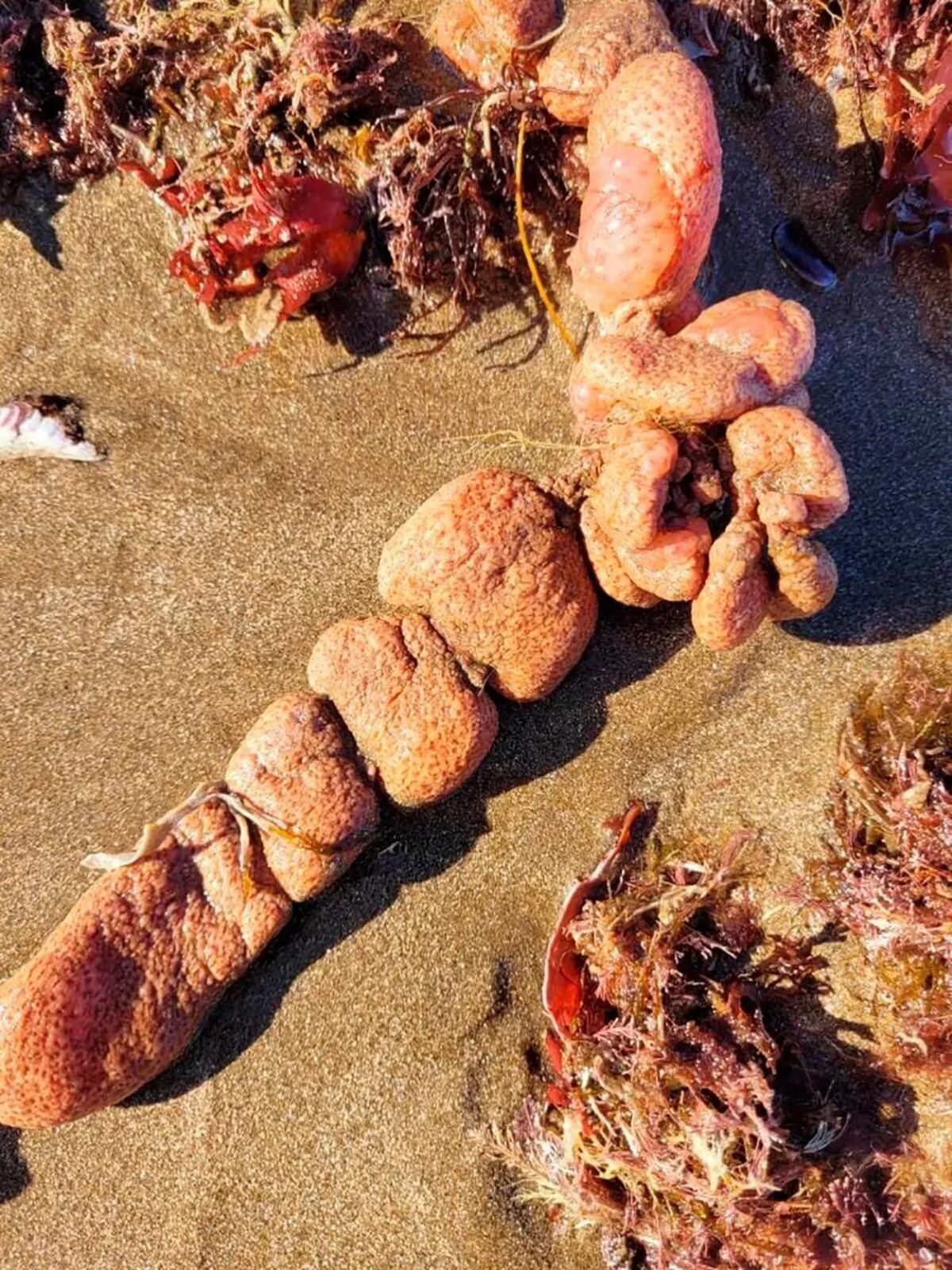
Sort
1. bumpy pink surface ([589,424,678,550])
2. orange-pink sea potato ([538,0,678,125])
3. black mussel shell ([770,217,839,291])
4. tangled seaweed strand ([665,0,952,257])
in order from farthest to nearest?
black mussel shell ([770,217,839,291]), tangled seaweed strand ([665,0,952,257]), orange-pink sea potato ([538,0,678,125]), bumpy pink surface ([589,424,678,550])

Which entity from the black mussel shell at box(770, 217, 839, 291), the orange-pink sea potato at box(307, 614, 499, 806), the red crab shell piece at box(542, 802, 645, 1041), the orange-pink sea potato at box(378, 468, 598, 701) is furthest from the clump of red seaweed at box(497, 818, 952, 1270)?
the black mussel shell at box(770, 217, 839, 291)

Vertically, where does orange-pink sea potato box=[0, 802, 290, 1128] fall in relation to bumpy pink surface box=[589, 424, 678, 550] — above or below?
below

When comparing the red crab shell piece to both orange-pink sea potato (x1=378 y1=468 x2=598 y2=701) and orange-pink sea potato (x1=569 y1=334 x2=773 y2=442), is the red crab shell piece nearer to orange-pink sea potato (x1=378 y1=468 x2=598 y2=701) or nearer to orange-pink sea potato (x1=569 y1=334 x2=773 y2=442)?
orange-pink sea potato (x1=378 y1=468 x2=598 y2=701)

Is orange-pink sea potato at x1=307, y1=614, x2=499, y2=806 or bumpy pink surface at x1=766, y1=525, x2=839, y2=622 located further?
orange-pink sea potato at x1=307, y1=614, x2=499, y2=806

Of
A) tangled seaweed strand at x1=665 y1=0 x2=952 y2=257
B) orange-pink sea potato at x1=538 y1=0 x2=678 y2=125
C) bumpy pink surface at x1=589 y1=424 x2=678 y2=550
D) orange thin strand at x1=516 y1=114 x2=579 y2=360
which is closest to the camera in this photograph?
bumpy pink surface at x1=589 y1=424 x2=678 y2=550

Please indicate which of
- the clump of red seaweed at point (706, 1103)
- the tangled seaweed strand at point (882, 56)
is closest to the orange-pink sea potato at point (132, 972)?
the clump of red seaweed at point (706, 1103)

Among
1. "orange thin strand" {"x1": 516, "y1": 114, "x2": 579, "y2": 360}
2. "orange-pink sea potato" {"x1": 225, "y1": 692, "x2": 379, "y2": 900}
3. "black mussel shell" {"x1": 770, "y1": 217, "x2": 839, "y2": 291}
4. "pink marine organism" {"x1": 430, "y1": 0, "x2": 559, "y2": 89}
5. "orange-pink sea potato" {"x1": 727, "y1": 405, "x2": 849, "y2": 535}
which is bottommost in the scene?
"orange-pink sea potato" {"x1": 225, "y1": 692, "x2": 379, "y2": 900}

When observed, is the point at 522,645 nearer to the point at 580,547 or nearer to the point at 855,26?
the point at 580,547

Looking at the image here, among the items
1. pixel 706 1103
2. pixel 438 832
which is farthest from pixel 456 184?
pixel 706 1103
